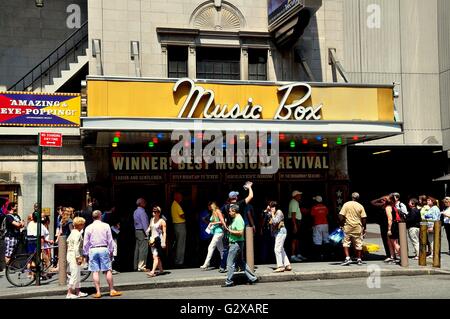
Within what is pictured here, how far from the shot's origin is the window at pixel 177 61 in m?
19.4

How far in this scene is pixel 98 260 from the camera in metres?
12.0

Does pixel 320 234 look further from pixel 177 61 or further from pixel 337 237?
pixel 177 61

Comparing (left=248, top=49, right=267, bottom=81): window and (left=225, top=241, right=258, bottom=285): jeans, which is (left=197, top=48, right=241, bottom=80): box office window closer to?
(left=248, top=49, right=267, bottom=81): window

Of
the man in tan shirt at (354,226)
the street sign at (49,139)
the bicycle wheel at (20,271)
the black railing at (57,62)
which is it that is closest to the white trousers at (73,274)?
the bicycle wheel at (20,271)

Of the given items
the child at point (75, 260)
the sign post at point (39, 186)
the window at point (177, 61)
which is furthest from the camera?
the window at point (177, 61)

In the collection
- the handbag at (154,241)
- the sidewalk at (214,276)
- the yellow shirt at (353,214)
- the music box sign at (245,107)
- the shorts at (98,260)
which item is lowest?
the sidewalk at (214,276)

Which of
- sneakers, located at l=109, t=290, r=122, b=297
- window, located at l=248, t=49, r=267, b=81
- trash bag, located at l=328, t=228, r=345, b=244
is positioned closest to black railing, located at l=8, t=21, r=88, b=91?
window, located at l=248, t=49, r=267, b=81

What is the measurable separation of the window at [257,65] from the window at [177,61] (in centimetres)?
220

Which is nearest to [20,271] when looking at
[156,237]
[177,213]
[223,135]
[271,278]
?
[156,237]

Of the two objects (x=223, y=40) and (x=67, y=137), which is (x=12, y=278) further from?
(x=223, y=40)

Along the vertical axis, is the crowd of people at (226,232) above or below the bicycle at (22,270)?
above

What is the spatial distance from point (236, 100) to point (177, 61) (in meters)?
4.40

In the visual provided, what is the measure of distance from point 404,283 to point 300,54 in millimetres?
9368

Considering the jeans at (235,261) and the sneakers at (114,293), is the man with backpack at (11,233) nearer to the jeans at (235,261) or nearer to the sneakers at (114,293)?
the sneakers at (114,293)
